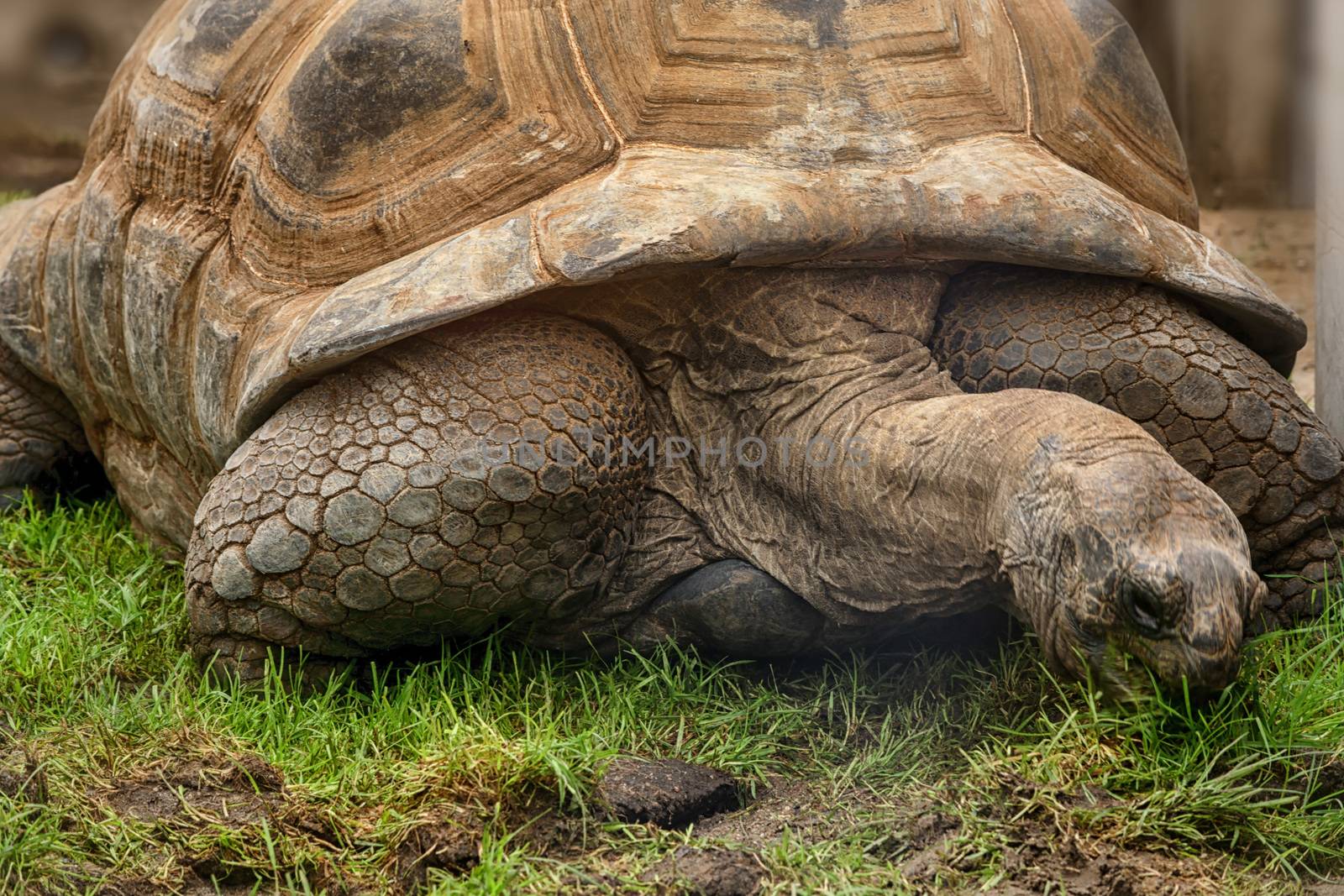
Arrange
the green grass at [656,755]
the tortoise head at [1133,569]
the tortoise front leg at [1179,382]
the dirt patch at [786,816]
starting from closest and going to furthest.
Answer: the tortoise head at [1133,569]
the green grass at [656,755]
the dirt patch at [786,816]
the tortoise front leg at [1179,382]

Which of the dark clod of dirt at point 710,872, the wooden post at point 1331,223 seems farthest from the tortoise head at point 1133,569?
the wooden post at point 1331,223

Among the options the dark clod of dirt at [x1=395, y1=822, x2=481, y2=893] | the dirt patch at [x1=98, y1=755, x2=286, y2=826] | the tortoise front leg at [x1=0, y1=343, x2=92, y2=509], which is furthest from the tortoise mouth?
the tortoise front leg at [x1=0, y1=343, x2=92, y2=509]

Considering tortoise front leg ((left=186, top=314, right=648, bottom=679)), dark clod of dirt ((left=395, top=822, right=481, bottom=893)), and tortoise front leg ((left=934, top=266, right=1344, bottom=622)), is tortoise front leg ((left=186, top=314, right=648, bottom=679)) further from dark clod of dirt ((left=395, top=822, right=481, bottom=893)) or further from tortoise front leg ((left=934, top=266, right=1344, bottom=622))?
tortoise front leg ((left=934, top=266, right=1344, bottom=622))

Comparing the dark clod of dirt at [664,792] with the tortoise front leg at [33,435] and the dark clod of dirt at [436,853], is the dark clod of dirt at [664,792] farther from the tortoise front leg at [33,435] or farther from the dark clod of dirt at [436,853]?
the tortoise front leg at [33,435]

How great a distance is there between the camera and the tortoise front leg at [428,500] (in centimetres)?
312

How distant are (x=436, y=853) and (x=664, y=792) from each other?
17.1 inches

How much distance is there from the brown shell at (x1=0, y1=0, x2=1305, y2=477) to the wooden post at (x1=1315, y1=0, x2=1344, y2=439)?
1.50 ft

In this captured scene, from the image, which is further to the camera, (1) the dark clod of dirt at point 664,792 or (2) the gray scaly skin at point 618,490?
(2) the gray scaly skin at point 618,490

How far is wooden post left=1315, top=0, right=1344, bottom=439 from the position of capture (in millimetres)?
3885

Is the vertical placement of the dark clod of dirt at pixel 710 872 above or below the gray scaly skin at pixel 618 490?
below

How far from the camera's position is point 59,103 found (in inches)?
353

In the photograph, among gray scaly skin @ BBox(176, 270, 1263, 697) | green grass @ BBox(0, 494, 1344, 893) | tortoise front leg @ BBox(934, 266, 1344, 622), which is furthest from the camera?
tortoise front leg @ BBox(934, 266, 1344, 622)

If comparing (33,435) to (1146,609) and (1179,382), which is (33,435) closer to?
(1179,382)

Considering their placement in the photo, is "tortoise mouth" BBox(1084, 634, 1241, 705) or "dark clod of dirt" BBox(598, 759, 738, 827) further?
"dark clod of dirt" BBox(598, 759, 738, 827)
